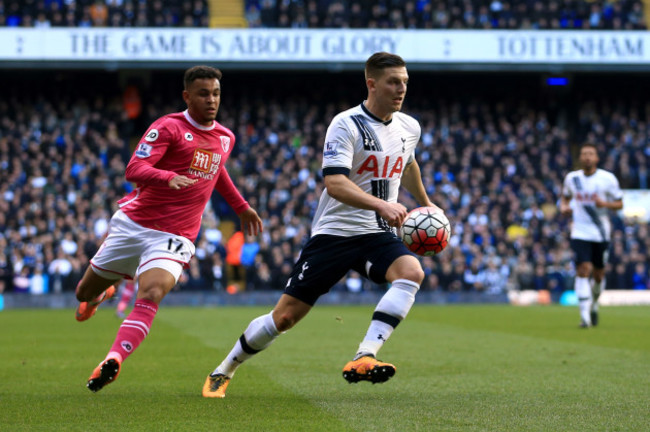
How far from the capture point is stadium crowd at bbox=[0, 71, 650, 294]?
82.1ft

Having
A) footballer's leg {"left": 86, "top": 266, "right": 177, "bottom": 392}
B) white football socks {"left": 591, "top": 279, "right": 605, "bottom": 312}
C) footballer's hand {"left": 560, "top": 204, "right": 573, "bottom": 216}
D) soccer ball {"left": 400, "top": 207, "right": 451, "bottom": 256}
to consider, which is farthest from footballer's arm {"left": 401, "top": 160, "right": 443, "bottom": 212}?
white football socks {"left": 591, "top": 279, "right": 605, "bottom": 312}

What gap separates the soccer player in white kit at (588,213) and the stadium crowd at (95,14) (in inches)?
766

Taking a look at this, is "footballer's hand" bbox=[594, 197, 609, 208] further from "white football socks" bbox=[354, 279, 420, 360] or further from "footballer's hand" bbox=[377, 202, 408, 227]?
"footballer's hand" bbox=[377, 202, 408, 227]

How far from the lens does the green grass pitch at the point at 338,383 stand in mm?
5566

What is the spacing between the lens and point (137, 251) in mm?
7031

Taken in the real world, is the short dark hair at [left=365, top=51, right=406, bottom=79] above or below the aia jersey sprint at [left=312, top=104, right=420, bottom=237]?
above

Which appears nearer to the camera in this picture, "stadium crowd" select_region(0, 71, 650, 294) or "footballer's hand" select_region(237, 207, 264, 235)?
"footballer's hand" select_region(237, 207, 264, 235)

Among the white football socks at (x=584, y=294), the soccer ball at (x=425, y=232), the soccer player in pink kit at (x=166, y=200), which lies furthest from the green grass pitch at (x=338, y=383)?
the soccer ball at (x=425, y=232)

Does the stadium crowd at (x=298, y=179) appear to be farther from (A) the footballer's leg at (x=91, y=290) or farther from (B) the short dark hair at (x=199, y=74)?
(B) the short dark hair at (x=199, y=74)

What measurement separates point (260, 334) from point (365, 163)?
1385 millimetres

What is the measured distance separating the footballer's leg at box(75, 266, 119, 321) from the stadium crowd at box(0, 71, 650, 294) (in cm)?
1417

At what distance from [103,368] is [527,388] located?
3116mm

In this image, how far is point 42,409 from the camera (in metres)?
6.09

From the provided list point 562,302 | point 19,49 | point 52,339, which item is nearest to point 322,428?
point 52,339
